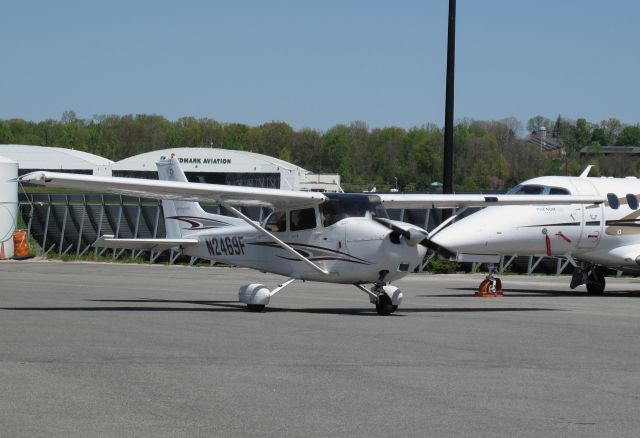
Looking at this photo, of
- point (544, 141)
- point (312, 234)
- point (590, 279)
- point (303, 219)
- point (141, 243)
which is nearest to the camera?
point (312, 234)

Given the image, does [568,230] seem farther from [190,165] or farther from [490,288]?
[190,165]

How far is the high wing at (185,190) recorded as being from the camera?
16.6 metres

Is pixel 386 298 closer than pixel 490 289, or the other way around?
pixel 386 298

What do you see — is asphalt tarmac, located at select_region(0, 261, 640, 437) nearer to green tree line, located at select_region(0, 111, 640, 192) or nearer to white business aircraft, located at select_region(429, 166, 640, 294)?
white business aircraft, located at select_region(429, 166, 640, 294)

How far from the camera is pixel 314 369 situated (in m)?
10.6

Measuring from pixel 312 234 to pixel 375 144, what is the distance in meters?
123

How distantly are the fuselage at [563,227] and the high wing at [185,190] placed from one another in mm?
4651

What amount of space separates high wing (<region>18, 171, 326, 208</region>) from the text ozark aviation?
3.21 feet

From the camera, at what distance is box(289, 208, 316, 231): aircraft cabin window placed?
18312mm

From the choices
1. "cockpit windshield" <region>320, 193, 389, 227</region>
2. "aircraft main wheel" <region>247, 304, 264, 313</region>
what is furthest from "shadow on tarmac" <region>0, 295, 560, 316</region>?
"cockpit windshield" <region>320, 193, 389, 227</region>

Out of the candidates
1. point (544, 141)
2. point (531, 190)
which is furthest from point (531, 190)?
point (544, 141)

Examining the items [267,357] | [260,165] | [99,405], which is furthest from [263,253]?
[260,165]

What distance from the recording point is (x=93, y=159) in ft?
342

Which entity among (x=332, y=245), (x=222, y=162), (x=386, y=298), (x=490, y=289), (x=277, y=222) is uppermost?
(x=277, y=222)
